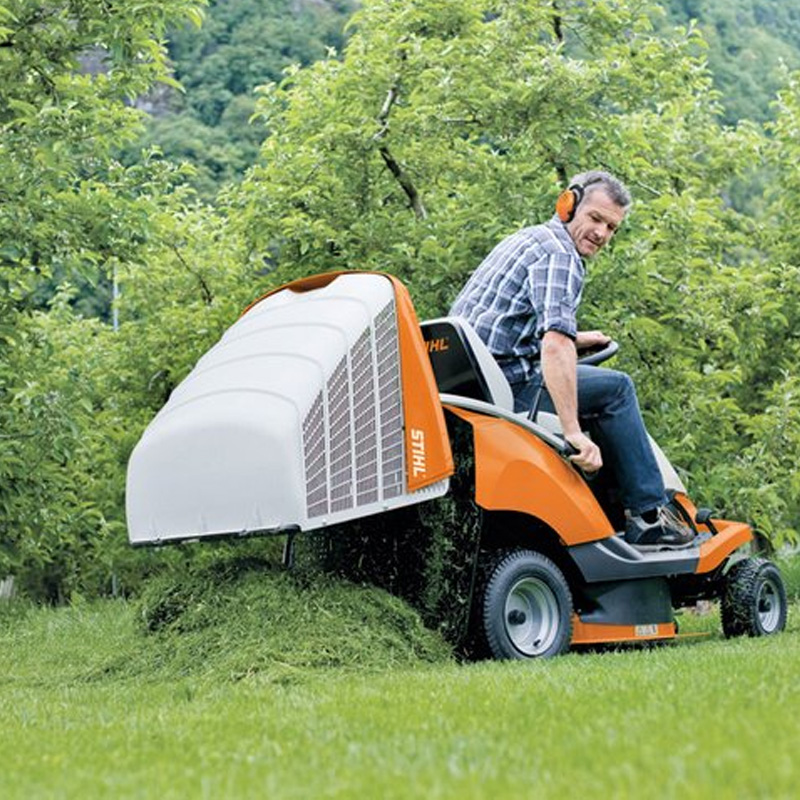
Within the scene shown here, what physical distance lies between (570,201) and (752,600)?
2.25m

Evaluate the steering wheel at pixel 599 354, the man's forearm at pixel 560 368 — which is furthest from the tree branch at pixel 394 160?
the man's forearm at pixel 560 368

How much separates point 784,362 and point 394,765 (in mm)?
11264

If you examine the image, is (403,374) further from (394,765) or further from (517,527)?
(394,765)

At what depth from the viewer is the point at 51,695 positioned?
607 centimetres

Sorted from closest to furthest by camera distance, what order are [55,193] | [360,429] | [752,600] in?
[360,429] < [752,600] < [55,193]

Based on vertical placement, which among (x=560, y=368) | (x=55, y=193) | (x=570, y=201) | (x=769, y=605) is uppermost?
(x=55, y=193)

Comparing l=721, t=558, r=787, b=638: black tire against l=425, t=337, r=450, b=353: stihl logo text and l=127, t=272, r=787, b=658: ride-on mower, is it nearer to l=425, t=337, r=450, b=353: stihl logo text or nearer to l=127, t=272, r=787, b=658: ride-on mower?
l=127, t=272, r=787, b=658: ride-on mower

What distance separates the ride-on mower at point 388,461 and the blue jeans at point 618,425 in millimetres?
160

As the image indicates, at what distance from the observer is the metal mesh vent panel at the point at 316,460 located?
237 inches

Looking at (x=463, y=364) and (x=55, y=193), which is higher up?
(x=55, y=193)

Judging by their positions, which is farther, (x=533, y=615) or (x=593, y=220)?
(x=593, y=220)

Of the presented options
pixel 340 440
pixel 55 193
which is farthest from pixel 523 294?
pixel 55 193

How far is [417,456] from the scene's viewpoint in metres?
6.46

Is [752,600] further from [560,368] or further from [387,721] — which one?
[387,721]
